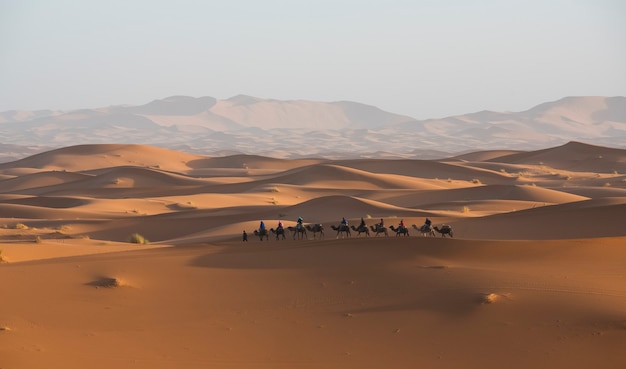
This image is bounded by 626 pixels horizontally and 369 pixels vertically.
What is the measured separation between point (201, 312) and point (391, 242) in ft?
17.8

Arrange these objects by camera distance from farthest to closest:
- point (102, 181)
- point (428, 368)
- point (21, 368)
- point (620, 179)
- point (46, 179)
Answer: point (46, 179)
point (102, 181)
point (620, 179)
point (428, 368)
point (21, 368)

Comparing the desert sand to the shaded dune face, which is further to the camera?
the shaded dune face

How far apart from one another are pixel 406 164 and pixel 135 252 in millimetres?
51170

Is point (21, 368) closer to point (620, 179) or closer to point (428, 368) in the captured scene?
point (428, 368)

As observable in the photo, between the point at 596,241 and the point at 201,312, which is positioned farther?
the point at 596,241

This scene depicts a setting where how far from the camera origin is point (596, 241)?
17.3 metres

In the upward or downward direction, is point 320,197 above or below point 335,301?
above

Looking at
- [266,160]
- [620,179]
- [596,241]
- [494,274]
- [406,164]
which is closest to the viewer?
[494,274]

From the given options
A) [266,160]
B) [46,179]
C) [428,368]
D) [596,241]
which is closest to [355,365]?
[428,368]

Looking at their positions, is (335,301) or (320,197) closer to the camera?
(335,301)

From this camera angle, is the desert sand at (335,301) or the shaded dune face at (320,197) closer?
the desert sand at (335,301)

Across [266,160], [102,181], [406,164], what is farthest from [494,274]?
[266,160]

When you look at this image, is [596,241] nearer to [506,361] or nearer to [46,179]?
[506,361]

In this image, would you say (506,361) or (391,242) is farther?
(391,242)
